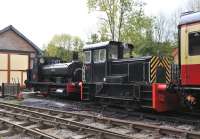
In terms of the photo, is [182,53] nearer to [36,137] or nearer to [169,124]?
[169,124]

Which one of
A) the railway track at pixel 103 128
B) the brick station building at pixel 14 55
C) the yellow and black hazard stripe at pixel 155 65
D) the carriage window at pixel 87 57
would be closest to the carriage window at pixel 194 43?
the railway track at pixel 103 128

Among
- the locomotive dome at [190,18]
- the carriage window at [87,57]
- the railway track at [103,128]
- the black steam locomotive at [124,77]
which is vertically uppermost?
the locomotive dome at [190,18]

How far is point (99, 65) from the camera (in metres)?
17.0

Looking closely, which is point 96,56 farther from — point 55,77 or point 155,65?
point 55,77

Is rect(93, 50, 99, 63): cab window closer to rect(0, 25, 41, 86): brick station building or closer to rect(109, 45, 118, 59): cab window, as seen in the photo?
rect(109, 45, 118, 59): cab window

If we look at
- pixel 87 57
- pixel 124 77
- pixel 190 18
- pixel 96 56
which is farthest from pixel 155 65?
pixel 87 57

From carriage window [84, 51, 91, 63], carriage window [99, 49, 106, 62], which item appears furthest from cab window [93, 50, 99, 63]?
carriage window [84, 51, 91, 63]

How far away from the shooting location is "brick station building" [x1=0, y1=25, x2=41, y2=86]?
3300 cm

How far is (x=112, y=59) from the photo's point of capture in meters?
16.5

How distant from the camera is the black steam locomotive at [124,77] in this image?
13496mm

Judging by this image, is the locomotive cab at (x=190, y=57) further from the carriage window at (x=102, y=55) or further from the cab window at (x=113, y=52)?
the carriage window at (x=102, y=55)

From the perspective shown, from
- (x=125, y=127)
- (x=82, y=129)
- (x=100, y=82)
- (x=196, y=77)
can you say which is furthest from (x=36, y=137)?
(x=100, y=82)

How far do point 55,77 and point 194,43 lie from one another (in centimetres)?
1333

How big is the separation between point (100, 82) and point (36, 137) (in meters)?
7.12
